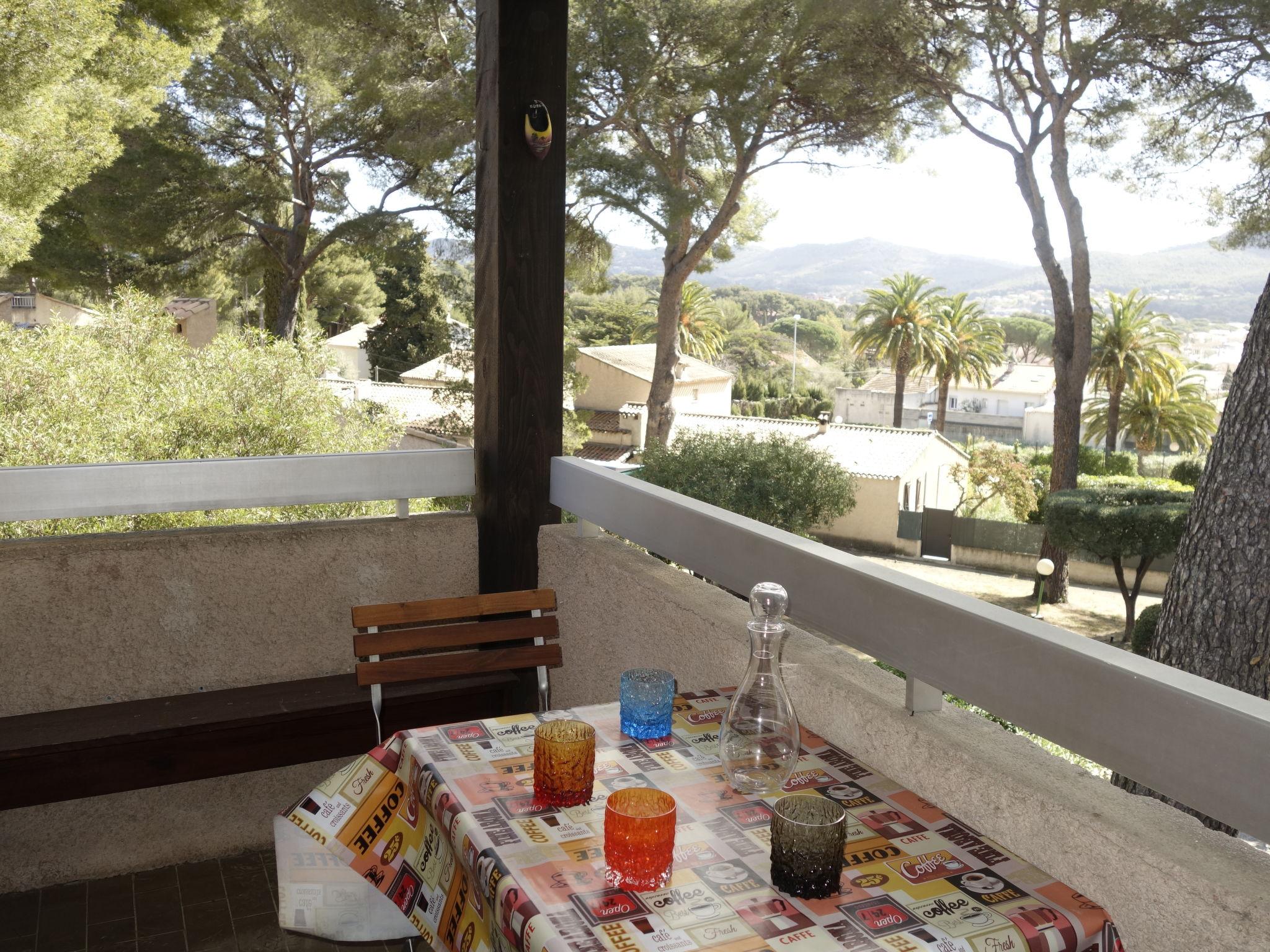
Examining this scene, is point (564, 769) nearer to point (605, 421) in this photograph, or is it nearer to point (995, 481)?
point (605, 421)

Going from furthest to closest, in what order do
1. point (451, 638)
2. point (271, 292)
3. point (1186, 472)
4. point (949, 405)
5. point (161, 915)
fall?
point (949, 405), point (1186, 472), point (271, 292), point (161, 915), point (451, 638)

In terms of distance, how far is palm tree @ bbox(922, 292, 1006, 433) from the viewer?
18.4 m

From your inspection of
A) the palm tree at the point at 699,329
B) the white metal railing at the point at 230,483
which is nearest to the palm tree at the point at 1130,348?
the palm tree at the point at 699,329

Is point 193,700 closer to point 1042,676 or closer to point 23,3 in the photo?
point 1042,676

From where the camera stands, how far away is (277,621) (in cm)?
227

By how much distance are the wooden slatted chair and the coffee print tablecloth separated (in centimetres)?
40

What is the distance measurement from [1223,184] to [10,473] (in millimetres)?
8570

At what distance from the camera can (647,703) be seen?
4.18 feet

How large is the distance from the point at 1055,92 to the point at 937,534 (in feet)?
27.6

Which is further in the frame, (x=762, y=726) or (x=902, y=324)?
(x=902, y=324)

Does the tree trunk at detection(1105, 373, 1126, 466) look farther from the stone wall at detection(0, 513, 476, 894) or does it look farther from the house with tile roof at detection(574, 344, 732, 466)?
the stone wall at detection(0, 513, 476, 894)

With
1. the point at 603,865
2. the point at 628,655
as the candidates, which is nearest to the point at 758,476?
the point at 628,655

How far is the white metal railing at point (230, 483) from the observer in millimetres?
1971

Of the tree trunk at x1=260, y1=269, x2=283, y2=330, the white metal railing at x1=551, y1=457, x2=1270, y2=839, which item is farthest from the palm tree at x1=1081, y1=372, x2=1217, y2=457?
the white metal railing at x1=551, y1=457, x2=1270, y2=839
